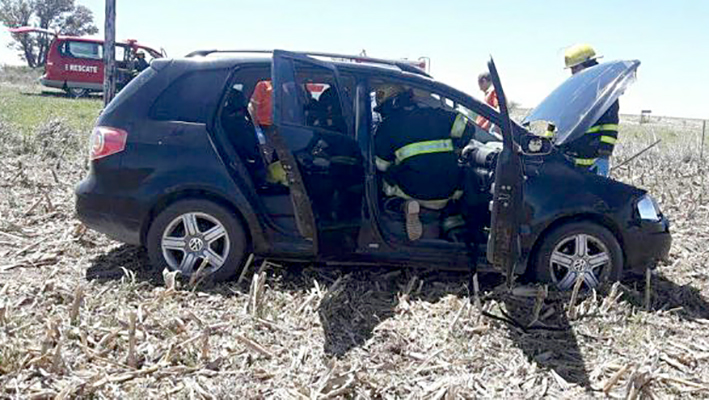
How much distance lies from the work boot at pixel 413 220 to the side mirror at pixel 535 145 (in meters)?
0.85

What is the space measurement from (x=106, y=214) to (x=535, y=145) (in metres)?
3.10

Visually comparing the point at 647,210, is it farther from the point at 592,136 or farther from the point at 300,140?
the point at 300,140

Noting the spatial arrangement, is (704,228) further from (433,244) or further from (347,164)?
(347,164)

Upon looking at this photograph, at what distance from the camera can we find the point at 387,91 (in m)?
4.79

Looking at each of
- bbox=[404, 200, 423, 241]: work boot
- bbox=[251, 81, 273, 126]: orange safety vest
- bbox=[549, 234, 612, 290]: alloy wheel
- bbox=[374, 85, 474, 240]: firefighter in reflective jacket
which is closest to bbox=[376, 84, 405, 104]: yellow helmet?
bbox=[374, 85, 474, 240]: firefighter in reflective jacket

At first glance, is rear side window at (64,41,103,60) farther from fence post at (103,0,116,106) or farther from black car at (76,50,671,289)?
black car at (76,50,671,289)

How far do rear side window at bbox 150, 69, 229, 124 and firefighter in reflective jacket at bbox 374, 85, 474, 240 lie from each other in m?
1.19

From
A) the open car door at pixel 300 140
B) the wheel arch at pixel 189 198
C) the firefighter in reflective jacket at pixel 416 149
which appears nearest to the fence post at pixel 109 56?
the wheel arch at pixel 189 198

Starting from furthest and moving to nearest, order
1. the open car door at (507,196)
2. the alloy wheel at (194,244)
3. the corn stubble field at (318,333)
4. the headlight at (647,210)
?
1. the headlight at (647,210)
2. the alloy wheel at (194,244)
3. the open car door at (507,196)
4. the corn stubble field at (318,333)

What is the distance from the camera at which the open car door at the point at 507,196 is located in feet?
13.3

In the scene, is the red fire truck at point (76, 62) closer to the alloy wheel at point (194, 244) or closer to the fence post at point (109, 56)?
the fence post at point (109, 56)

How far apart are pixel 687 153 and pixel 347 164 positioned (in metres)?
10.2

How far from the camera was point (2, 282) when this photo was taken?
14.9 feet

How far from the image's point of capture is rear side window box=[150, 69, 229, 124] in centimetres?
479
